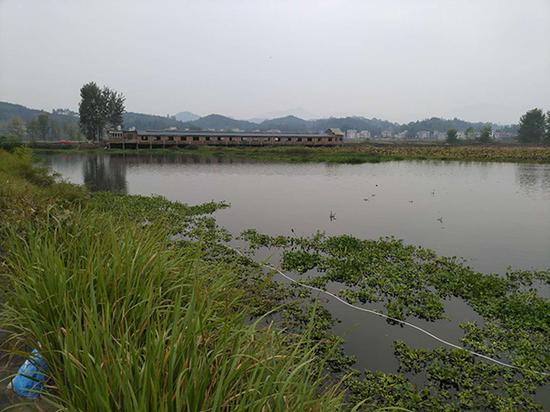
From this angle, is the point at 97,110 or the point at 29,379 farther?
the point at 97,110

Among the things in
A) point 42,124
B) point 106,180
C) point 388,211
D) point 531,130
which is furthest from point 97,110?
point 531,130

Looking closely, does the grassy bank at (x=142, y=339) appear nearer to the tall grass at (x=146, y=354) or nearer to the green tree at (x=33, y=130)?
the tall grass at (x=146, y=354)

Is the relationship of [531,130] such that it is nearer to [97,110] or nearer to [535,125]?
[535,125]

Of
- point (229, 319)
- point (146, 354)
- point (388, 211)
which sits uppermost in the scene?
point (146, 354)

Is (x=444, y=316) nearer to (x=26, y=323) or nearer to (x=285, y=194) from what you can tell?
(x=26, y=323)

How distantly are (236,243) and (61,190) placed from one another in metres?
7.15

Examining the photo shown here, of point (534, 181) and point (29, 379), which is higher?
point (534, 181)

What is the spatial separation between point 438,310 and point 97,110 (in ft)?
272

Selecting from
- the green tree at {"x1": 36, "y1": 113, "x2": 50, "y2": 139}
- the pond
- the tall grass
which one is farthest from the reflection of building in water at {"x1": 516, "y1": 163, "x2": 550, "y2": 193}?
the green tree at {"x1": 36, "y1": 113, "x2": 50, "y2": 139}

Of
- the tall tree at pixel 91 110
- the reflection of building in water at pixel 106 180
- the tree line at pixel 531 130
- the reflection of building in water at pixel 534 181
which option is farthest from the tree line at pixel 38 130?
the tree line at pixel 531 130

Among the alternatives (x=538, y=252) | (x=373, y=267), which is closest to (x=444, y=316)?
(x=373, y=267)

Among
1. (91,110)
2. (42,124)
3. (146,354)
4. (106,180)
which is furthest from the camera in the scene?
(42,124)

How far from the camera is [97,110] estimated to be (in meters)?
75.9

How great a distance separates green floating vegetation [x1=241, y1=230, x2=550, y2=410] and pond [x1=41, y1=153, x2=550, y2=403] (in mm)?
336
